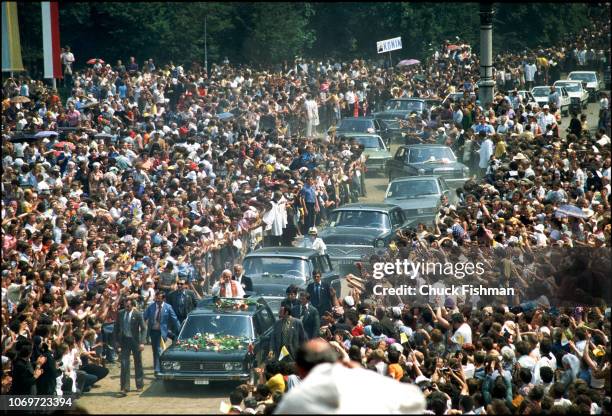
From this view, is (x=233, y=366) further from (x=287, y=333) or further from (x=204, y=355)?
(x=287, y=333)

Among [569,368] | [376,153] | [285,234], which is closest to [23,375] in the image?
[569,368]

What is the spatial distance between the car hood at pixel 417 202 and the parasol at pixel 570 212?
8.09 meters

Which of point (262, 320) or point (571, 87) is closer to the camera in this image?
point (262, 320)

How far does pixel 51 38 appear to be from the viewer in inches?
1268

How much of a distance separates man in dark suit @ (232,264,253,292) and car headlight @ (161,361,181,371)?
3.26m

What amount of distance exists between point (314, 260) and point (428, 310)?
18.3ft

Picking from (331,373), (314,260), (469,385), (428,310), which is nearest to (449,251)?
(428,310)

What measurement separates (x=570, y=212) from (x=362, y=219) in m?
6.90

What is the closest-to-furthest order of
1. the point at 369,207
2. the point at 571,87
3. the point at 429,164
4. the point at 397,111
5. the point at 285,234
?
the point at 369,207 → the point at 285,234 → the point at 429,164 → the point at 397,111 → the point at 571,87

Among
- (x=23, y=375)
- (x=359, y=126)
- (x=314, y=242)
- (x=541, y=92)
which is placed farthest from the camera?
(x=541, y=92)

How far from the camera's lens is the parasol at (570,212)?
20.3 m

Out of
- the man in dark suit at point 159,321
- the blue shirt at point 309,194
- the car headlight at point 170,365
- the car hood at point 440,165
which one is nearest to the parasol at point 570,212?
the man in dark suit at point 159,321

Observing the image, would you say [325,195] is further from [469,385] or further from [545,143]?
[469,385]

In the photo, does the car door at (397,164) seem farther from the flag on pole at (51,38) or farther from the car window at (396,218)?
the flag on pole at (51,38)
